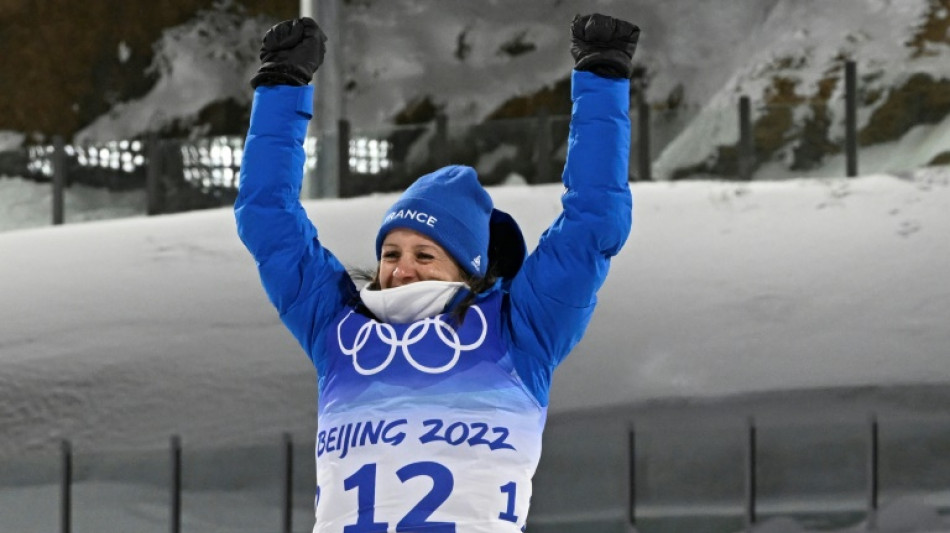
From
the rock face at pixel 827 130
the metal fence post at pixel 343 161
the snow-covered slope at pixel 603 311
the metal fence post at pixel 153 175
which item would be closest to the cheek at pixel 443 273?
the snow-covered slope at pixel 603 311

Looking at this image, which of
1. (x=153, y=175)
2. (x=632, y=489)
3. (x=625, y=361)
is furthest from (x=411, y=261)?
(x=153, y=175)

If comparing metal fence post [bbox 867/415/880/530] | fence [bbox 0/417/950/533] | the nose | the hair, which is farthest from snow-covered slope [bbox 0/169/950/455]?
the nose

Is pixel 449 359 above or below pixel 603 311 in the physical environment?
above

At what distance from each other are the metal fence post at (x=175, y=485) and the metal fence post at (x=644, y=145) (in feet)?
15.9

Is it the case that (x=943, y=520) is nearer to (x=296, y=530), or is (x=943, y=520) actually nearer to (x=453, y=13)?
(x=296, y=530)

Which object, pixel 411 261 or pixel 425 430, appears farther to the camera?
pixel 411 261

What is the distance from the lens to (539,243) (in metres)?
2.46

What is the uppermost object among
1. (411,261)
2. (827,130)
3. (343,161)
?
(827,130)

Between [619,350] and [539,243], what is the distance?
771 centimetres

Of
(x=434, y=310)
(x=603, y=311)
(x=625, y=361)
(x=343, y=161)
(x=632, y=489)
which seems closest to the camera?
(x=434, y=310)

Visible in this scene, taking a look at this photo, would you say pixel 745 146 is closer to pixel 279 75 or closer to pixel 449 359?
pixel 279 75

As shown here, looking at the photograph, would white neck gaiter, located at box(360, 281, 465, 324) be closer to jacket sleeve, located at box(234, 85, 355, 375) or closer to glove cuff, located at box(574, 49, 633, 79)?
jacket sleeve, located at box(234, 85, 355, 375)

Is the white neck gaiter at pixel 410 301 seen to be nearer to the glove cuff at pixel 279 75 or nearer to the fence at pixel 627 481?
the glove cuff at pixel 279 75

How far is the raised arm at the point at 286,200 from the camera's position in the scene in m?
2.54
